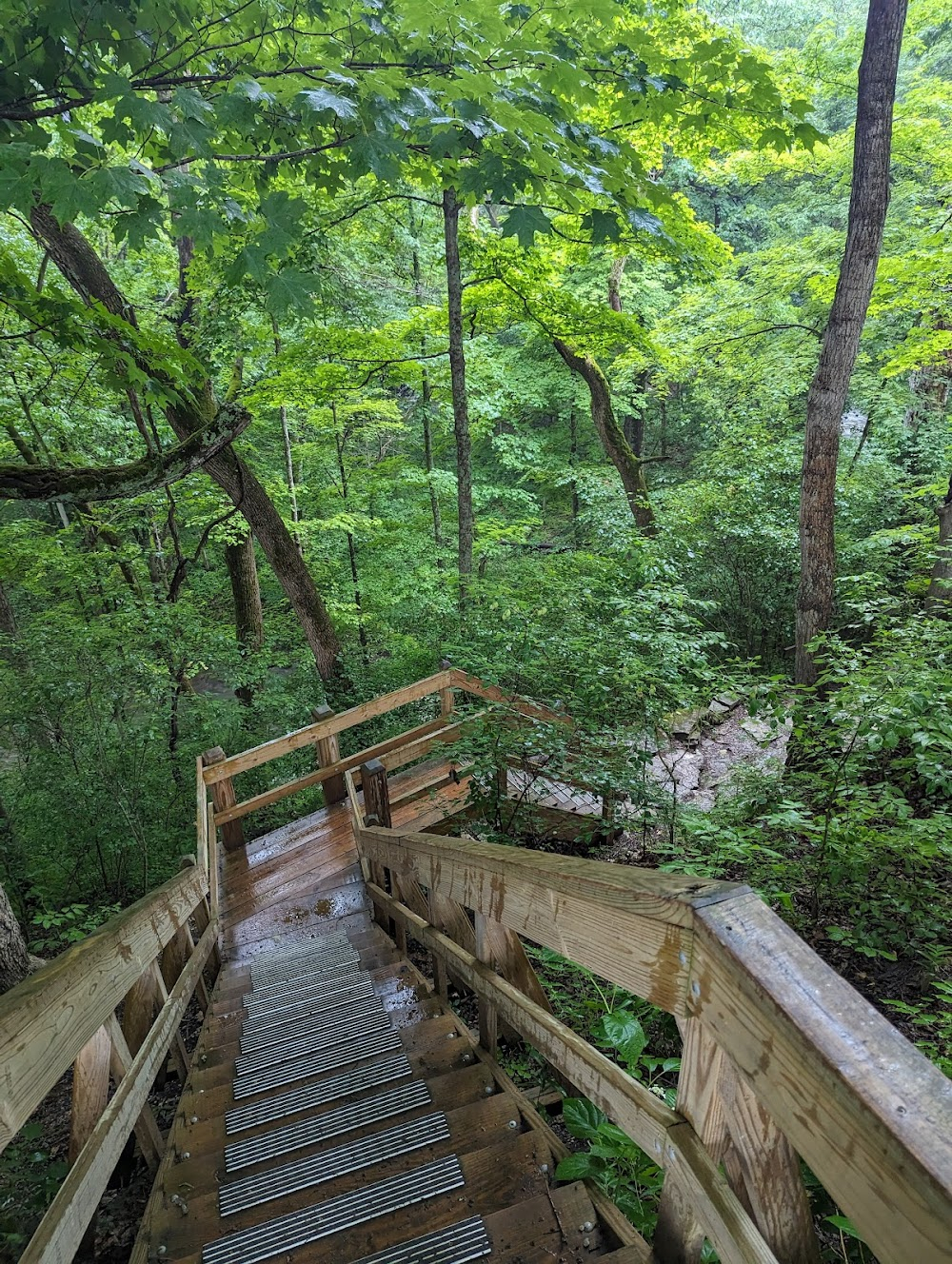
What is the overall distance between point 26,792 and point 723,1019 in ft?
27.1

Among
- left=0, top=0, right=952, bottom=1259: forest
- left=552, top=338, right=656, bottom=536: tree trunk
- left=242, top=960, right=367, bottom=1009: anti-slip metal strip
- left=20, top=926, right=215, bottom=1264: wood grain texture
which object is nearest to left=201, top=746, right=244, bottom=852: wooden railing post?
left=0, top=0, right=952, bottom=1259: forest

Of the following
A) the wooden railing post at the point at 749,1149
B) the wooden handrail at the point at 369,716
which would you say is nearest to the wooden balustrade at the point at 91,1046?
the wooden railing post at the point at 749,1149

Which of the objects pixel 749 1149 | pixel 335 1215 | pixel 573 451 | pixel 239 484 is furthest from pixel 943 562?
pixel 573 451

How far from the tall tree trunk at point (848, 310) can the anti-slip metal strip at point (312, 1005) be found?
5.53 m

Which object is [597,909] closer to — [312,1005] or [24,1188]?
[312,1005]

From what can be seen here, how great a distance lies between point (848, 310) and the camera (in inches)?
252

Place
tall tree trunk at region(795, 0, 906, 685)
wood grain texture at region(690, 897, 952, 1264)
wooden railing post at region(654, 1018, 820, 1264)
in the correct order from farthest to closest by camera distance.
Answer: tall tree trunk at region(795, 0, 906, 685)
wooden railing post at region(654, 1018, 820, 1264)
wood grain texture at region(690, 897, 952, 1264)

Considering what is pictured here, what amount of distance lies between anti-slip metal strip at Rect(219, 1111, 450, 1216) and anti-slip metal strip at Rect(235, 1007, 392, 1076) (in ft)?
2.19

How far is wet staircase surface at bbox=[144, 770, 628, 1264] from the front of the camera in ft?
5.69

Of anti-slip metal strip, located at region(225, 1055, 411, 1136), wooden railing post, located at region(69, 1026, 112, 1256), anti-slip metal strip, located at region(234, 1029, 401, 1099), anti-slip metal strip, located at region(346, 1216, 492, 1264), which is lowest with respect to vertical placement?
anti-slip metal strip, located at region(234, 1029, 401, 1099)

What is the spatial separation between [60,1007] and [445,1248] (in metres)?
1.11

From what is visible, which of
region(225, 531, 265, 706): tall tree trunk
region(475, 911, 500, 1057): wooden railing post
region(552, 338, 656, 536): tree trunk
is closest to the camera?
region(475, 911, 500, 1057): wooden railing post

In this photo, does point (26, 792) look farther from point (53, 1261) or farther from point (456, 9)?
point (456, 9)

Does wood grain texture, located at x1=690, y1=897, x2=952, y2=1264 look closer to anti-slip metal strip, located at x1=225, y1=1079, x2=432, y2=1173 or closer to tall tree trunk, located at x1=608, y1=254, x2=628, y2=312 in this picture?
anti-slip metal strip, located at x1=225, y1=1079, x2=432, y2=1173
